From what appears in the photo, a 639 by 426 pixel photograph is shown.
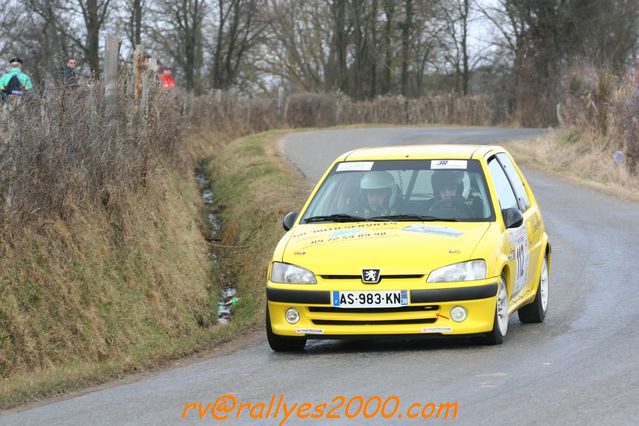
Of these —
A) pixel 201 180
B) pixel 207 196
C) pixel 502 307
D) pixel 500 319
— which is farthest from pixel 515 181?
pixel 201 180

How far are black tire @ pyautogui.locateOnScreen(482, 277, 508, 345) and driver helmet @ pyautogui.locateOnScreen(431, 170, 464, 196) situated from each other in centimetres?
109

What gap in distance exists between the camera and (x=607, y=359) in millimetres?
8258

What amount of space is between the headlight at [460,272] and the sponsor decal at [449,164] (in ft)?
4.84

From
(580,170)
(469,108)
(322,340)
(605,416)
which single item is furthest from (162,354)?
(469,108)

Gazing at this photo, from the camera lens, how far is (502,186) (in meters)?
10.3

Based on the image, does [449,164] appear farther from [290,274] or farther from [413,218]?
[290,274]

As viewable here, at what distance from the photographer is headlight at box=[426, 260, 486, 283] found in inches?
344

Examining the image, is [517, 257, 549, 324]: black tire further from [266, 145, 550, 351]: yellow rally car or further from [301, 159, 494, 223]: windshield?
[301, 159, 494, 223]: windshield

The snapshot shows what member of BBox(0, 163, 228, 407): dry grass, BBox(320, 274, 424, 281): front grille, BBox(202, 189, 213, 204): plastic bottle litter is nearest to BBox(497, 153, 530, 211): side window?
BBox(320, 274, 424, 281): front grille

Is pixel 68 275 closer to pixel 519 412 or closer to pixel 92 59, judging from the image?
pixel 519 412

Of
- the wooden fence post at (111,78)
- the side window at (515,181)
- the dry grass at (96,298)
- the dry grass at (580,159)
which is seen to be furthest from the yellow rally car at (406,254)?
the dry grass at (580,159)

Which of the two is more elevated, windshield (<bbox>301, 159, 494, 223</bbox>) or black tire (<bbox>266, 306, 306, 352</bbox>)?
windshield (<bbox>301, 159, 494, 223</bbox>)

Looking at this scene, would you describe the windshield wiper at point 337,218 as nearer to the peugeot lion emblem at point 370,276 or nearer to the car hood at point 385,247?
the car hood at point 385,247

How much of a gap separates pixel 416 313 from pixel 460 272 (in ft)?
1.46
